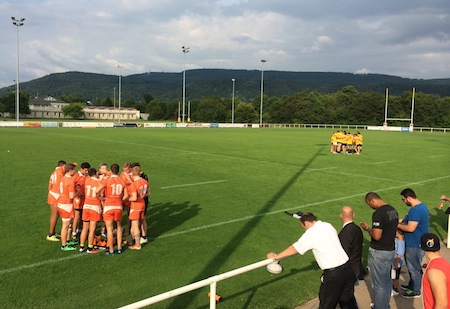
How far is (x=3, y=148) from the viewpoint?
25922 millimetres

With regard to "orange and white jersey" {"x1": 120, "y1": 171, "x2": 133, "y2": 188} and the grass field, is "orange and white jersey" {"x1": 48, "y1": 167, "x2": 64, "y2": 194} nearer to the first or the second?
the grass field

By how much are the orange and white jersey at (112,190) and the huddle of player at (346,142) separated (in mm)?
21707

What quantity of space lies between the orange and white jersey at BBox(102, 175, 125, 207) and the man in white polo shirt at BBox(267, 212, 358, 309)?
153 inches

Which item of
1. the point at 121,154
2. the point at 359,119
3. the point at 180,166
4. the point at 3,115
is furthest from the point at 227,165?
the point at 3,115

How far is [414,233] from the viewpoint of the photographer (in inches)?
246

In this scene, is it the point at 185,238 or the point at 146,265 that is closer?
the point at 146,265

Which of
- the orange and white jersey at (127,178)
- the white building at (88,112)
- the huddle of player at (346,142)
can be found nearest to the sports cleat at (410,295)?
the orange and white jersey at (127,178)

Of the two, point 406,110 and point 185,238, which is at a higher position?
point 406,110

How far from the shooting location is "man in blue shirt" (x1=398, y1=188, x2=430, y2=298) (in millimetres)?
6133

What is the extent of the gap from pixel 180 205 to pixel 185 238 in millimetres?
2971

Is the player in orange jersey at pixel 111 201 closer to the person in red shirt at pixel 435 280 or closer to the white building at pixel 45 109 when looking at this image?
the person in red shirt at pixel 435 280

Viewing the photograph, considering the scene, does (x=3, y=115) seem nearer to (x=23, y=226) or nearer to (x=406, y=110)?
(x=406, y=110)

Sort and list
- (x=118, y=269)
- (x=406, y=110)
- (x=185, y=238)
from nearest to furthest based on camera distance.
Answer: 1. (x=118, y=269)
2. (x=185, y=238)
3. (x=406, y=110)

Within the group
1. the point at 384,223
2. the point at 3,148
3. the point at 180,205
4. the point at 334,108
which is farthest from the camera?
the point at 334,108
